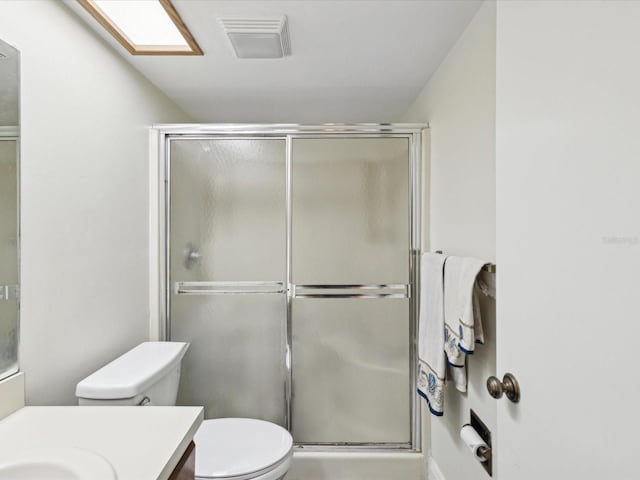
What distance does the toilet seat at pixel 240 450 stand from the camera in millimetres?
1429

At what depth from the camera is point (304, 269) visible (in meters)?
2.11

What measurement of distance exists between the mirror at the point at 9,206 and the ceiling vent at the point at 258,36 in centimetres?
77

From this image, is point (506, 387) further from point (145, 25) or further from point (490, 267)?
point (145, 25)

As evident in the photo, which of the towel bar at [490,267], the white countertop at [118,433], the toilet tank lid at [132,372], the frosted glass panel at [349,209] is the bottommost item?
the toilet tank lid at [132,372]

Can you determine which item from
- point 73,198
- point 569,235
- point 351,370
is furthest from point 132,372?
point 569,235

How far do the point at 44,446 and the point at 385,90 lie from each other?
2.20 metres

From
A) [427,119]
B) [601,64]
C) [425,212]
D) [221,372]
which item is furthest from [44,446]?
[427,119]

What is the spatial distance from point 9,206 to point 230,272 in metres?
1.12

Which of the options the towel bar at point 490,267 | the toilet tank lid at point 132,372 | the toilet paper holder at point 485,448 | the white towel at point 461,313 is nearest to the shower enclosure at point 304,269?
the toilet tank lid at point 132,372

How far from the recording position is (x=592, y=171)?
0.59 meters

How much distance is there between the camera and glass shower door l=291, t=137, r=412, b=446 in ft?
6.91

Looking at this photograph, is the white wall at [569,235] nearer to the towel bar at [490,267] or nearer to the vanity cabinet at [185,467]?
the towel bar at [490,267]

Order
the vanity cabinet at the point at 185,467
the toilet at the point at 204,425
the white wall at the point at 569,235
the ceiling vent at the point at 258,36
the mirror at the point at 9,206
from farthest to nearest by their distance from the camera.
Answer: the ceiling vent at the point at 258,36 → the toilet at the point at 204,425 → the mirror at the point at 9,206 → the vanity cabinet at the point at 185,467 → the white wall at the point at 569,235

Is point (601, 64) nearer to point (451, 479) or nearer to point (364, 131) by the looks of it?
point (364, 131)
